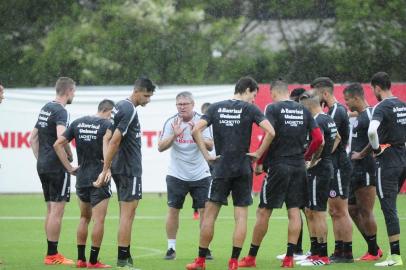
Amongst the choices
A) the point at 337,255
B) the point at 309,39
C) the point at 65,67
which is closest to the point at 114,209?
the point at 337,255

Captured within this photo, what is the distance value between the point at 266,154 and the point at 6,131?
45.8 feet

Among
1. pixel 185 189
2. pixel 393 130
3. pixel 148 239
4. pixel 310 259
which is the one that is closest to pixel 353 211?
pixel 310 259

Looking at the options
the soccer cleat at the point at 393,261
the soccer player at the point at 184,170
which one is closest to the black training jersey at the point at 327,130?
the soccer cleat at the point at 393,261

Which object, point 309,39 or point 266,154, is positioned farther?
point 309,39

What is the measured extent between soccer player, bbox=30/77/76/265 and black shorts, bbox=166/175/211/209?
62.2 inches

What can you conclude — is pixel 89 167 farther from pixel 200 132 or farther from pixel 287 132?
pixel 287 132

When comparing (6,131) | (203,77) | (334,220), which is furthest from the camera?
(203,77)

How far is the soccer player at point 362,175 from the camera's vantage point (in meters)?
12.5

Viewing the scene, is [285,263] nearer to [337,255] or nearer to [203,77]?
[337,255]

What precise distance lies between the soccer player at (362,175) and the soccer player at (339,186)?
251 millimetres

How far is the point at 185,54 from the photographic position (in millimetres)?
31047

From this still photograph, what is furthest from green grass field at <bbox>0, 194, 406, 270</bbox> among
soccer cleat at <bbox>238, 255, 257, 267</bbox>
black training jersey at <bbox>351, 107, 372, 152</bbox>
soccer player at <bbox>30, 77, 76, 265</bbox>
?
black training jersey at <bbox>351, 107, 372, 152</bbox>

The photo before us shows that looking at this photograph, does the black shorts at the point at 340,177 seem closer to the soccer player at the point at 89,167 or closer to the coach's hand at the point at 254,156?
the coach's hand at the point at 254,156

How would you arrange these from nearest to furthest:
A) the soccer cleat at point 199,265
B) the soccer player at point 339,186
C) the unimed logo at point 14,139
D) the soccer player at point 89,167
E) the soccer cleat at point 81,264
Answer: the soccer cleat at point 199,265 → the soccer player at point 89,167 → the soccer cleat at point 81,264 → the soccer player at point 339,186 → the unimed logo at point 14,139
